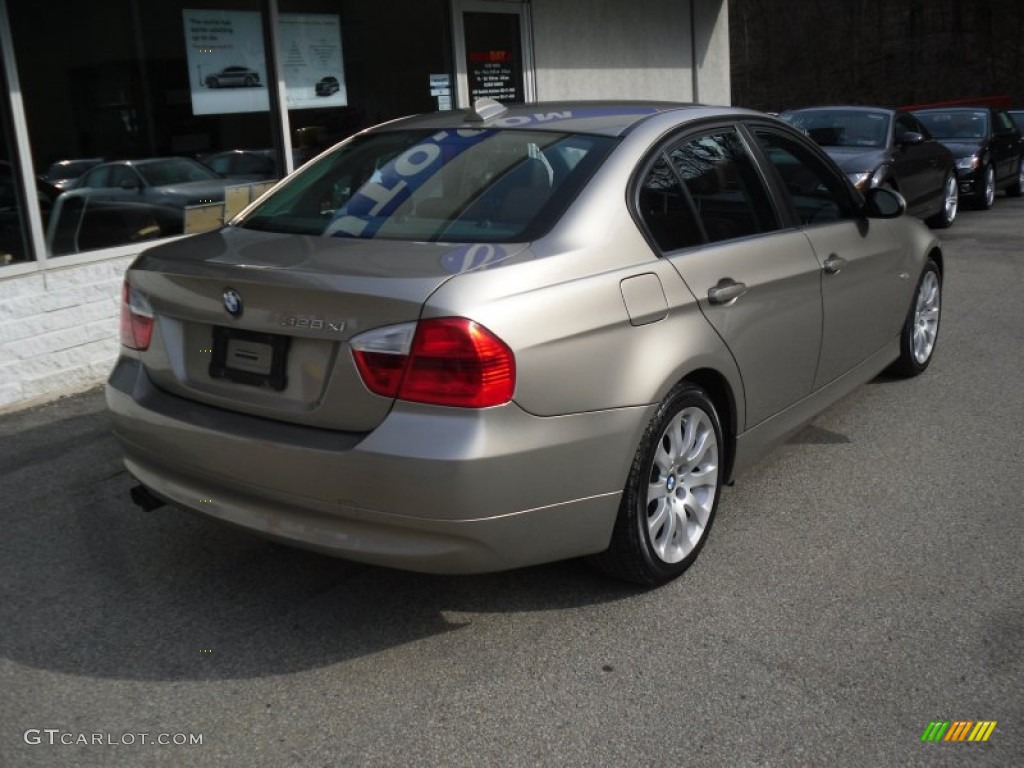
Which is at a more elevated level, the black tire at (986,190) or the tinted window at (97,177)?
the tinted window at (97,177)

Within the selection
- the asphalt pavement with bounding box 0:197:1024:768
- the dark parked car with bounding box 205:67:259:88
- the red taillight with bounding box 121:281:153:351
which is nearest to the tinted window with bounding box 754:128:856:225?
the asphalt pavement with bounding box 0:197:1024:768

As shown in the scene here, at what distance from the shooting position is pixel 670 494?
3.80 m

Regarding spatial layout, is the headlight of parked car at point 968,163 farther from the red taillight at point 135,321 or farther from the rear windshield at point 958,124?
the red taillight at point 135,321

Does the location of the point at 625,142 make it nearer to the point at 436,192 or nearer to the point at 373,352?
the point at 436,192

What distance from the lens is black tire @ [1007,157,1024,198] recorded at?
1758 centimetres

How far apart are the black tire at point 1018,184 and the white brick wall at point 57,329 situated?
595 inches

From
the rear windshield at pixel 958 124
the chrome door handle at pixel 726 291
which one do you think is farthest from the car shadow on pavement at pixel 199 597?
the rear windshield at pixel 958 124

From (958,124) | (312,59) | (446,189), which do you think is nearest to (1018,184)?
(958,124)

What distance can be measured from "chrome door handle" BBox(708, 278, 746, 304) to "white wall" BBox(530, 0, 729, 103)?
7577 millimetres

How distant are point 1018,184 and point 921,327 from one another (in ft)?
43.3

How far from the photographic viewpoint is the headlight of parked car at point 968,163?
1516 centimetres

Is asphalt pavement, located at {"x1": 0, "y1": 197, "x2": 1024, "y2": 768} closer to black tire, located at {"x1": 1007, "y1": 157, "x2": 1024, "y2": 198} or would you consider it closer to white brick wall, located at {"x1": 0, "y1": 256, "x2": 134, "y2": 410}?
white brick wall, located at {"x1": 0, "y1": 256, "x2": 134, "y2": 410}

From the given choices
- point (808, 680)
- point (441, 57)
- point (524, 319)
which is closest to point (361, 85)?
point (441, 57)

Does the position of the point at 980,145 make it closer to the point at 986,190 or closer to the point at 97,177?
the point at 986,190
